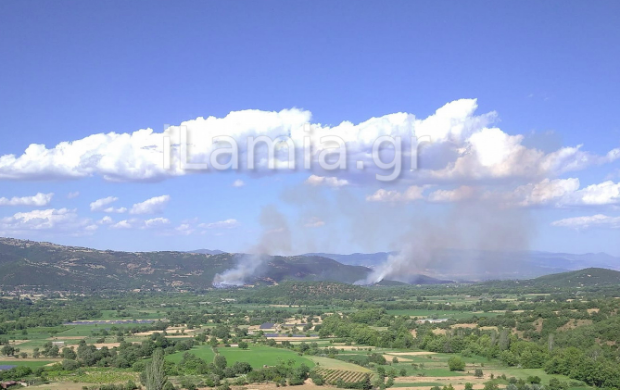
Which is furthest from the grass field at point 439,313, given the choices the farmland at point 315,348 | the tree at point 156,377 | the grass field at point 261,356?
the tree at point 156,377

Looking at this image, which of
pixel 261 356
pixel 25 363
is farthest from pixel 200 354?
pixel 25 363

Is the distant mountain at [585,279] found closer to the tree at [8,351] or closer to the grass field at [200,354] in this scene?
the grass field at [200,354]

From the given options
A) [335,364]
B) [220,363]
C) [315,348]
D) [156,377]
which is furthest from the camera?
[315,348]

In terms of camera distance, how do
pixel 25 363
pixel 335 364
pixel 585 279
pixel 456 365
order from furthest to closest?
1. pixel 585 279
2. pixel 25 363
3. pixel 335 364
4. pixel 456 365

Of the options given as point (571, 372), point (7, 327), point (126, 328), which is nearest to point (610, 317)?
point (571, 372)

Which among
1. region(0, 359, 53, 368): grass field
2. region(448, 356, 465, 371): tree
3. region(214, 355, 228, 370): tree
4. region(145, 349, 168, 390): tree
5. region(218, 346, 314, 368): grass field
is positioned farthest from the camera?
region(218, 346, 314, 368): grass field

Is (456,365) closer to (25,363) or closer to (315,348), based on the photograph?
(315,348)

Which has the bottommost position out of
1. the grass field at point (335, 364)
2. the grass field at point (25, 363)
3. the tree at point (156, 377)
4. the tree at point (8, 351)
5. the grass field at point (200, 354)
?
the grass field at point (335, 364)

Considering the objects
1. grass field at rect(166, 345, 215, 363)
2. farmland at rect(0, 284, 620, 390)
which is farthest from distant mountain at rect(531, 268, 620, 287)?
grass field at rect(166, 345, 215, 363)

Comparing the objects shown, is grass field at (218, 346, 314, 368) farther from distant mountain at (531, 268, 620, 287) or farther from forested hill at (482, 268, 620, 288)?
distant mountain at (531, 268, 620, 287)

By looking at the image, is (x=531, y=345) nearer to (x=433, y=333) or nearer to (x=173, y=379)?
(x=433, y=333)

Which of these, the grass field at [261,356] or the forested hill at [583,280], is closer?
the grass field at [261,356]
